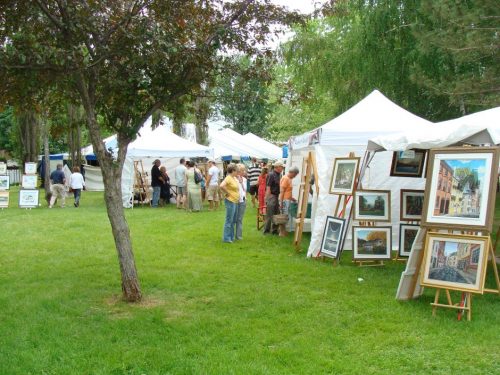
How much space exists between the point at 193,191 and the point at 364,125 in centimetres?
824

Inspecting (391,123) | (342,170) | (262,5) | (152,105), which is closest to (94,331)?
(152,105)

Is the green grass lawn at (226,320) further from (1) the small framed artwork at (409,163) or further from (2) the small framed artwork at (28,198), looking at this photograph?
(2) the small framed artwork at (28,198)

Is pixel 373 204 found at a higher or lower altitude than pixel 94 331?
higher

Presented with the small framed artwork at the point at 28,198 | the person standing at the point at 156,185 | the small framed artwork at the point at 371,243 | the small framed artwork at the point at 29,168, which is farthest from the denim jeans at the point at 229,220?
the small framed artwork at the point at 29,168

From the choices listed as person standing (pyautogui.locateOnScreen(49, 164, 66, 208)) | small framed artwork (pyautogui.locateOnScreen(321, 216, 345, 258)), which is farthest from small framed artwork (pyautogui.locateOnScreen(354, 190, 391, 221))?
person standing (pyautogui.locateOnScreen(49, 164, 66, 208))

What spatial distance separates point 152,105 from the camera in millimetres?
6340

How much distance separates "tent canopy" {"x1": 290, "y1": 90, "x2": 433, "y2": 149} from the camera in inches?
356

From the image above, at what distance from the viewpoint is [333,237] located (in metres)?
8.51

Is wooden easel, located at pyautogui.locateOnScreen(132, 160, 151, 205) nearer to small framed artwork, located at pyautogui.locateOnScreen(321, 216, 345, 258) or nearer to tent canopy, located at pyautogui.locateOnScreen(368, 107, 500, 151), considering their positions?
small framed artwork, located at pyautogui.locateOnScreen(321, 216, 345, 258)

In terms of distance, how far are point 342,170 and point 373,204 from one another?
29.8 inches

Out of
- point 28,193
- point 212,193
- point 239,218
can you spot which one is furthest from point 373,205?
point 28,193

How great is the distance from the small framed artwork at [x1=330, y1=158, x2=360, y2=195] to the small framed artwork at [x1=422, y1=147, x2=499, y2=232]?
240 cm

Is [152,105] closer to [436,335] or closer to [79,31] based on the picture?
[79,31]

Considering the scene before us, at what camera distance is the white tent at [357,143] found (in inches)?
356
